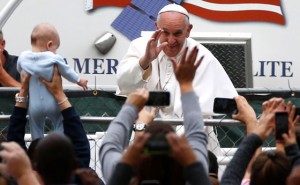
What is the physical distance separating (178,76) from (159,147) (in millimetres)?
824

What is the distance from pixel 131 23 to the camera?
11.4 m

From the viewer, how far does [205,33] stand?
1152cm

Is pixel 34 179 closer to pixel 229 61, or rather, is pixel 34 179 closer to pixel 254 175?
pixel 254 175

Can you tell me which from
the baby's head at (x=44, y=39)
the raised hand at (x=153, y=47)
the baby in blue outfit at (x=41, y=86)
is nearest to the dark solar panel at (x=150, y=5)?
the raised hand at (x=153, y=47)

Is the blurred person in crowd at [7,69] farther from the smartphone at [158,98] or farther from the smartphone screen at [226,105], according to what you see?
the smartphone at [158,98]

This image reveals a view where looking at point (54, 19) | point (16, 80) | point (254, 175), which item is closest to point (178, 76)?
point (254, 175)

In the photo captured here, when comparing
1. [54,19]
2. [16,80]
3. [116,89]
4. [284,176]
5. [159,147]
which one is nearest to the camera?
[159,147]

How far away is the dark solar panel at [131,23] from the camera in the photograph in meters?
11.4

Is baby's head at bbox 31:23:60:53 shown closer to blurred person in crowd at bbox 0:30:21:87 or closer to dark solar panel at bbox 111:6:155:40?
blurred person in crowd at bbox 0:30:21:87

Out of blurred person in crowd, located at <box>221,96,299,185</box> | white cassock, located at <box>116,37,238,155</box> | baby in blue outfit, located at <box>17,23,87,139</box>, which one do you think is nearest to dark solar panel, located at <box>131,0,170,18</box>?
white cassock, located at <box>116,37,238,155</box>

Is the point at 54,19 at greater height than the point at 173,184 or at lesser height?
greater

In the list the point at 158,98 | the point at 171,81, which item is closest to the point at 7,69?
the point at 171,81

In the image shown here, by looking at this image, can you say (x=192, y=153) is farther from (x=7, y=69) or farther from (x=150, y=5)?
(x=150, y=5)

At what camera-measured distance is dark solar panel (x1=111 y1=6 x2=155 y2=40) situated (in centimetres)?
1140
